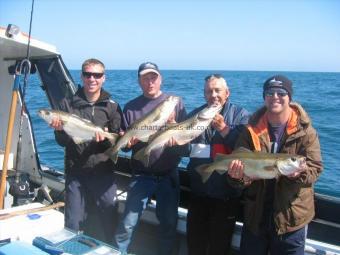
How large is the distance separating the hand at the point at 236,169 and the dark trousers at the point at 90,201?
1.76 meters

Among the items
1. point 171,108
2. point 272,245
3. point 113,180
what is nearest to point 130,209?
point 113,180

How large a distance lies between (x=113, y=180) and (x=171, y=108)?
1.22 m

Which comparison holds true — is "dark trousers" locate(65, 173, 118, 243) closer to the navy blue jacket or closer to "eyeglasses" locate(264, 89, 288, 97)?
the navy blue jacket

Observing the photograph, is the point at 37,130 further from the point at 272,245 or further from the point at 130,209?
the point at 272,245

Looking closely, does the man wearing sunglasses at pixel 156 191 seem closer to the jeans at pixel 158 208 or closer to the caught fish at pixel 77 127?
the jeans at pixel 158 208

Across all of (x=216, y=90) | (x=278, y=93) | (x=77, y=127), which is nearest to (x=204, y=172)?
(x=216, y=90)

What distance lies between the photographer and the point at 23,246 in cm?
315

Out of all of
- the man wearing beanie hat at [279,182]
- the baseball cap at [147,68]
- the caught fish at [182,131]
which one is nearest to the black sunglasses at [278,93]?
the man wearing beanie hat at [279,182]

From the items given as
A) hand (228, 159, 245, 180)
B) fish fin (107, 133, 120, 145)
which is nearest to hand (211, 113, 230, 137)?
hand (228, 159, 245, 180)

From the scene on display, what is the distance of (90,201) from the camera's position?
5.20 metres

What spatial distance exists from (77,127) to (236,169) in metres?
2.07

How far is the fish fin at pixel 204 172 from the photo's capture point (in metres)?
4.32

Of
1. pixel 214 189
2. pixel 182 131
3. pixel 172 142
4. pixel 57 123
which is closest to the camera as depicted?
pixel 214 189

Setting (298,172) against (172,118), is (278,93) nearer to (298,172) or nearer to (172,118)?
(298,172)
